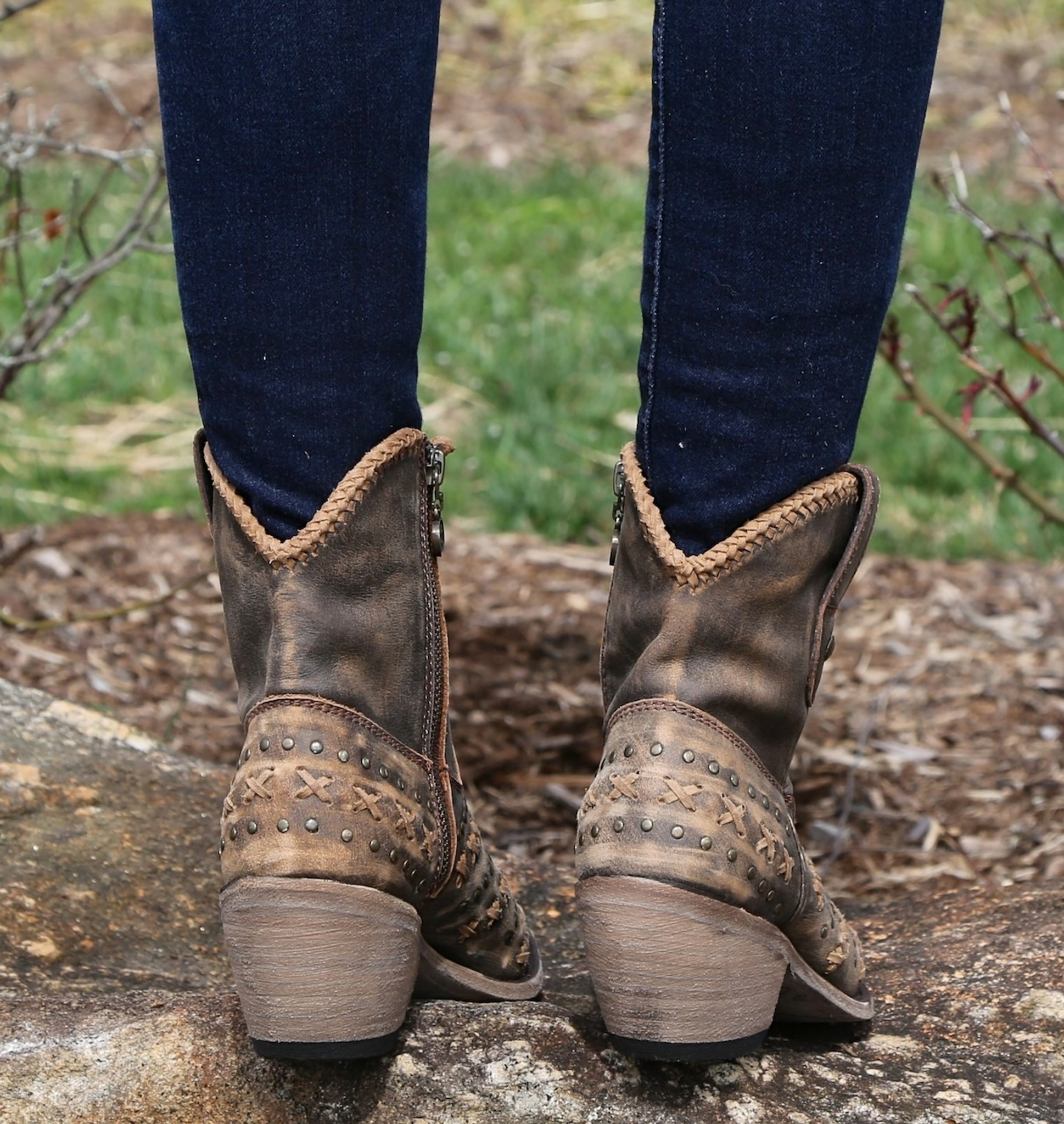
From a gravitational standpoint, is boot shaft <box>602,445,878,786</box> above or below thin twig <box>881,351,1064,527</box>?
above

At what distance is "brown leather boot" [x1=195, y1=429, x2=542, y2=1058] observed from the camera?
4.00 feet

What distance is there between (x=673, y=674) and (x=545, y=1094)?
0.39 m

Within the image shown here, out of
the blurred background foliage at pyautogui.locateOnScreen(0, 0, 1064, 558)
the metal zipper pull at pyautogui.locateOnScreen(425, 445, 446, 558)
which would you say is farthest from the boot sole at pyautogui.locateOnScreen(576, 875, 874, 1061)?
the blurred background foliage at pyautogui.locateOnScreen(0, 0, 1064, 558)

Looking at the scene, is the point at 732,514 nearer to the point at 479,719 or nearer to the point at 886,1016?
the point at 886,1016

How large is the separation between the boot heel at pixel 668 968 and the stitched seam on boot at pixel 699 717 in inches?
5.8

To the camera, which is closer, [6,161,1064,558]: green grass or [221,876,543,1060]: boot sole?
[221,876,543,1060]: boot sole

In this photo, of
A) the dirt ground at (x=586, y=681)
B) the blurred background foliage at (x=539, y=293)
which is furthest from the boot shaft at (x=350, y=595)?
the blurred background foliage at (x=539, y=293)

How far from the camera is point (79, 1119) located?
1.28 meters

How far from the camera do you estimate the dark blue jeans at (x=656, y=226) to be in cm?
122

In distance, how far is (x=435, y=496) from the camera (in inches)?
56.8

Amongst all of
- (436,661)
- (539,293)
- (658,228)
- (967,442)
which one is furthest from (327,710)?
(539,293)

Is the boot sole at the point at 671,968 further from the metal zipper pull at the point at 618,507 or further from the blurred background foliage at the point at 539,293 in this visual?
the blurred background foliage at the point at 539,293

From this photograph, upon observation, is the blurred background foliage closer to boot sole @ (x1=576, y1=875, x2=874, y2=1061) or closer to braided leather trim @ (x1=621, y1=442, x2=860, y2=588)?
Result: braided leather trim @ (x1=621, y1=442, x2=860, y2=588)

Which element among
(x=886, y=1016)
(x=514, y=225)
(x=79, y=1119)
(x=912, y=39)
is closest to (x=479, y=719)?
(x=886, y=1016)
